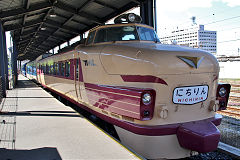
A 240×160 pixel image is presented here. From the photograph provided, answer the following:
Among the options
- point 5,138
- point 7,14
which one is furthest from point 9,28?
point 5,138

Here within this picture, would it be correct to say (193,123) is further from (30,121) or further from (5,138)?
(30,121)

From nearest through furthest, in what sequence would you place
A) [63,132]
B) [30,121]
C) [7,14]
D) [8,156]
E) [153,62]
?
[8,156] < [153,62] < [63,132] < [30,121] < [7,14]

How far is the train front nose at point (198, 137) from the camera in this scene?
311 centimetres

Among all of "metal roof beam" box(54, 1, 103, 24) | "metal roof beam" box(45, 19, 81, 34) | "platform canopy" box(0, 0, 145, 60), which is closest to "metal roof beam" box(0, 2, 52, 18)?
"platform canopy" box(0, 0, 145, 60)

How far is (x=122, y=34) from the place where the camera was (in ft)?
16.1

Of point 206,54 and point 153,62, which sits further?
point 206,54

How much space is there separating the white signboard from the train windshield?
1.94 metres

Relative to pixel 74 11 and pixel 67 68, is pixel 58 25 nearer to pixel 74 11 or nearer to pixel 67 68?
pixel 74 11

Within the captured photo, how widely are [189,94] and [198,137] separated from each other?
0.74 metres

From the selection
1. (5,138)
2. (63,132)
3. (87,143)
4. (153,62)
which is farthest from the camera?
(63,132)

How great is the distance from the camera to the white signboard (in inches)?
135

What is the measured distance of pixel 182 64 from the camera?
340 cm

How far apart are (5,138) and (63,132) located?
1092 millimetres

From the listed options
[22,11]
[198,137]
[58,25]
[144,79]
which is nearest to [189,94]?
[198,137]
